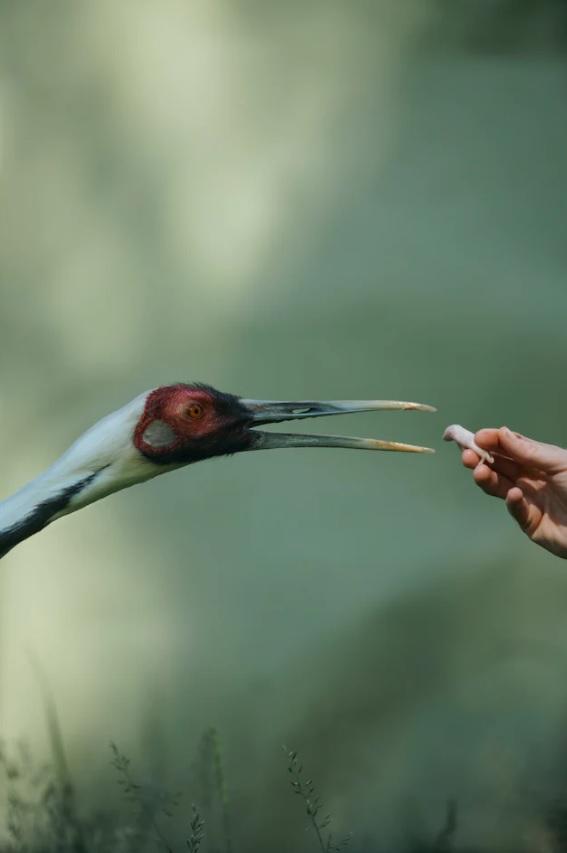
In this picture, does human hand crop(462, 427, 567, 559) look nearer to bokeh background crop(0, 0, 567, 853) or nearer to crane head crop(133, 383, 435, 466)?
crane head crop(133, 383, 435, 466)

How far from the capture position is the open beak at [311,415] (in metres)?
2.99

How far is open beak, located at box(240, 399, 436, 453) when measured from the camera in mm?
2994

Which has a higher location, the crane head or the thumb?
the crane head

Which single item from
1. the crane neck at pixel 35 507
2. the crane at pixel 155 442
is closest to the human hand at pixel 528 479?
the crane at pixel 155 442

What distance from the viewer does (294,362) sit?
412 centimetres

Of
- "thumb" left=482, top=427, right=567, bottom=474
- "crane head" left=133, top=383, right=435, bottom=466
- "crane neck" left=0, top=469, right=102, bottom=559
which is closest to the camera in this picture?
"thumb" left=482, top=427, right=567, bottom=474

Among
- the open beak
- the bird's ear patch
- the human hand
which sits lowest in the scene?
the human hand

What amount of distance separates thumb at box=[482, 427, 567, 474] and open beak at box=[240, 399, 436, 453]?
0.37 m

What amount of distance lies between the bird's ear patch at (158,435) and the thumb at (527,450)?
0.81 meters

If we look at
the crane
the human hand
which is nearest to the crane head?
the crane

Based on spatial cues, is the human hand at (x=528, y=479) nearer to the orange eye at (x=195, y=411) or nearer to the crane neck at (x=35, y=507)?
the orange eye at (x=195, y=411)

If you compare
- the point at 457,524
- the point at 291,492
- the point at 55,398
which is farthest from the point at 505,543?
the point at 55,398

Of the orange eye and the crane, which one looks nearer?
the crane

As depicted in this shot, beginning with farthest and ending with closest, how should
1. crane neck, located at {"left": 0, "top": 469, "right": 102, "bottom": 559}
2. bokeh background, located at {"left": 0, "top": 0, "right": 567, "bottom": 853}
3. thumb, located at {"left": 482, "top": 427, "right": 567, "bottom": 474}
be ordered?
1. bokeh background, located at {"left": 0, "top": 0, "right": 567, "bottom": 853}
2. crane neck, located at {"left": 0, "top": 469, "right": 102, "bottom": 559}
3. thumb, located at {"left": 482, "top": 427, "right": 567, "bottom": 474}
